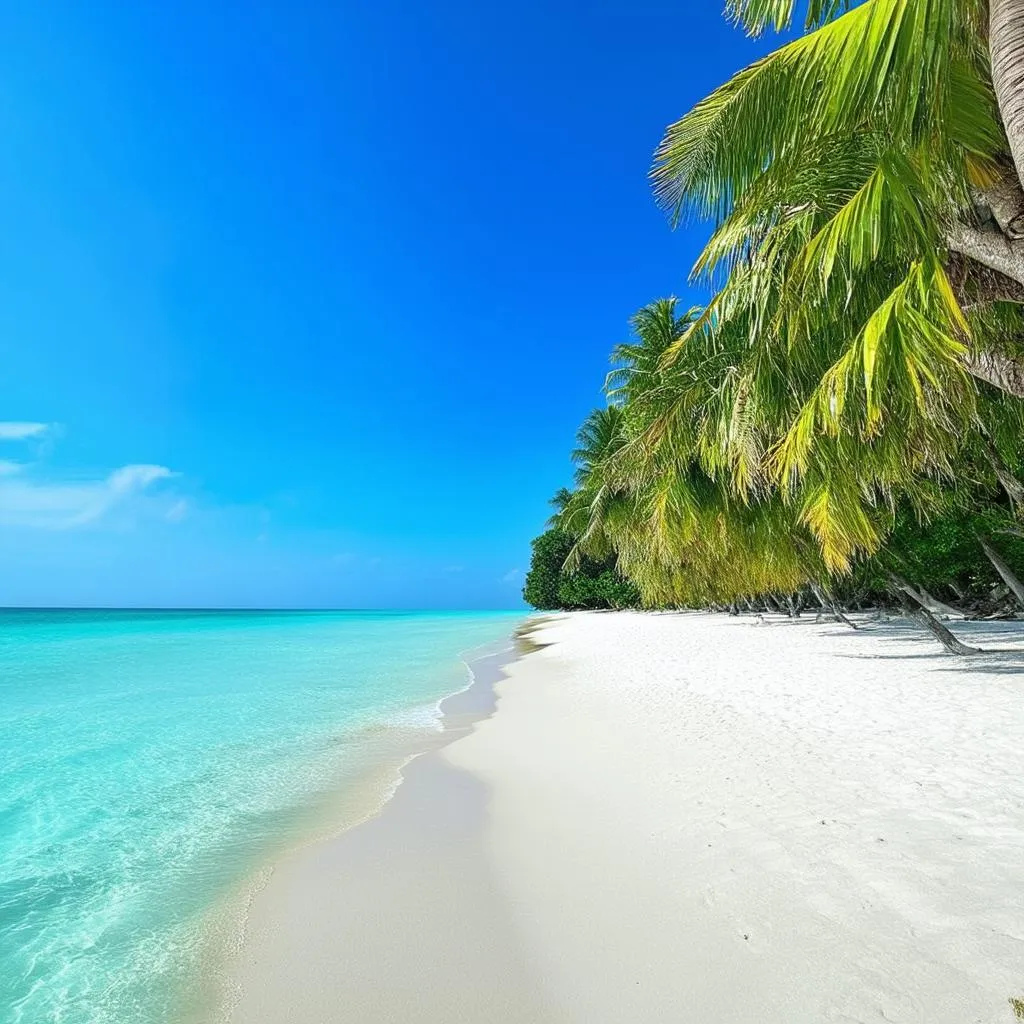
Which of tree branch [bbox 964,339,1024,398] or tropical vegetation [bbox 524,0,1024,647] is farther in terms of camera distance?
tree branch [bbox 964,339,1024,398]

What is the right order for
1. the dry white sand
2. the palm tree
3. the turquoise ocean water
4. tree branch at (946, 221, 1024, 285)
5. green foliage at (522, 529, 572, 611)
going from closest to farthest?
1. the dry white sand
2. the palm tree
3. the turquoise ocean water
4. tree branch at (946, 221, 1024, 285)
5. green foliage at (522, 529, 572, 611)

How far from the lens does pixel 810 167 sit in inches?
147

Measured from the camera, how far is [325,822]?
166 inches

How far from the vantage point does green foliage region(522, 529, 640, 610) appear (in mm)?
45406

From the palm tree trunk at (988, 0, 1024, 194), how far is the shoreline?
419 cm

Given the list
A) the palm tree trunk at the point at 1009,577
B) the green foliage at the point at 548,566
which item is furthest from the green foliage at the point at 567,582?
the palm tree trunk at the point at 1009,577

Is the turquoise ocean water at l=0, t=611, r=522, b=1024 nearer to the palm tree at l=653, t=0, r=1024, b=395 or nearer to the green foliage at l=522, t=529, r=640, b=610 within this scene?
the palm tree at l=653, t=0, r=1024, b=395

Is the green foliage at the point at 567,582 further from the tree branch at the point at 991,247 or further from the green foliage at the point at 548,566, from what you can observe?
the tree branch at the point at 991,247

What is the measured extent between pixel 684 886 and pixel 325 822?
267cm

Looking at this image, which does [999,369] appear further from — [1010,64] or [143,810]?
[143,810]

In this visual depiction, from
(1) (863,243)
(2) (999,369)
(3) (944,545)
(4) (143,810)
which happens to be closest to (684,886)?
(1) (863,243)

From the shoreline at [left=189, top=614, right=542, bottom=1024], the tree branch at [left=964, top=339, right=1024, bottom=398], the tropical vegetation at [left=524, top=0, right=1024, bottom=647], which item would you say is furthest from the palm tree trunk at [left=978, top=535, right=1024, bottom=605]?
the shoreline at [left=189, top=614, right=542, bottom=1024]

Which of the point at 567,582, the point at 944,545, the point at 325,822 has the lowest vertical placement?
the point at 325,822

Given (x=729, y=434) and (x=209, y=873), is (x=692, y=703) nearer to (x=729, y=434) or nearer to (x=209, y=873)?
(x=729, y=434)
